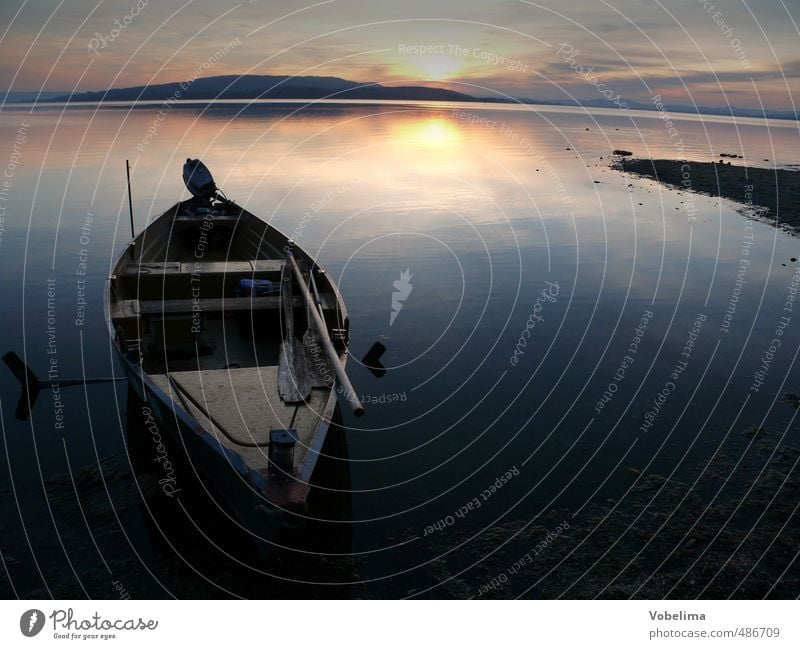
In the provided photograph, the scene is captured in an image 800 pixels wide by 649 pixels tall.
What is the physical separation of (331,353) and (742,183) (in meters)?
47.5

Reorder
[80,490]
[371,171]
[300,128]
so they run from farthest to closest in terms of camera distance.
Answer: [300,128] < [371,171] < [80,490]

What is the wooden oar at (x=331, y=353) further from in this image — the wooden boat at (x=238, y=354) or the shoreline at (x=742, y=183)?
the shoreline at (x=742, y=183)

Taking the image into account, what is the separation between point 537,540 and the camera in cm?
1120

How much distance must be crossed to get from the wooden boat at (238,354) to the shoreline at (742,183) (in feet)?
91.7

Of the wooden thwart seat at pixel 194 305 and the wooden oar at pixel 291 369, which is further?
the wooden thwart seat at pixel 194 305

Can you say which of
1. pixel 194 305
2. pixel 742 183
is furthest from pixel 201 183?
pixel 742 183

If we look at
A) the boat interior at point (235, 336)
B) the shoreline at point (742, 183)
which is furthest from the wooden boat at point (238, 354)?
the shoreline at point (742, 183)

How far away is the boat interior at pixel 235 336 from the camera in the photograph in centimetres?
1105

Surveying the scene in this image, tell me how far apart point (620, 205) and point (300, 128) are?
7516 cm

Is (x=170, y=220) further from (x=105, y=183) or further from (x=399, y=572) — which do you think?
(x=105, y=183)

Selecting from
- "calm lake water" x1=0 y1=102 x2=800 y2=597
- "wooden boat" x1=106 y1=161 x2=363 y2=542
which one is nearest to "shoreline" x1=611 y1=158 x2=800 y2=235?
"calm lake water" x1=0 y1=102 x2=800 y2=597

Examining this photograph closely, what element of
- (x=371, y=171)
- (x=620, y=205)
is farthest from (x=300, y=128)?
(x=620, y=205)

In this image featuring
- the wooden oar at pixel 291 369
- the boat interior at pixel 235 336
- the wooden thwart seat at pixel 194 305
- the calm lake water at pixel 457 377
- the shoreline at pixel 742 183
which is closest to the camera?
the calm lake water at pixel 457 377

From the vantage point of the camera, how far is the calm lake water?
10906 millimetres
